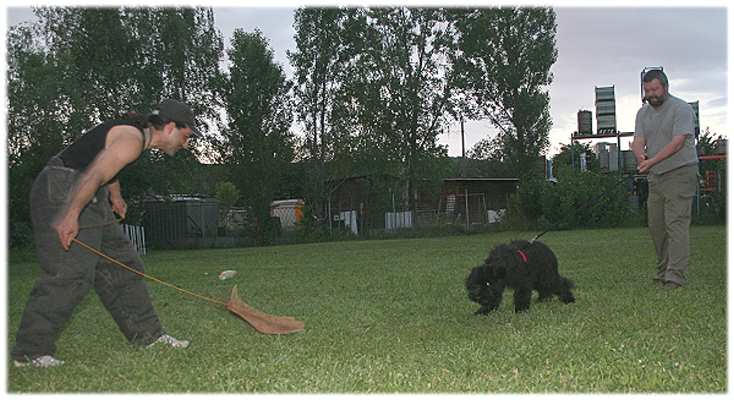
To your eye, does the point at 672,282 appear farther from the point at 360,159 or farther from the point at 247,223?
the point at 360,159

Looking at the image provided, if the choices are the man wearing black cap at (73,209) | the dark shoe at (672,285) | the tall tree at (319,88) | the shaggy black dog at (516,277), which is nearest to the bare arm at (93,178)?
the man wearing black cap at (73,209)

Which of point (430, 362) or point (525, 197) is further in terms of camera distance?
point (525, 197)

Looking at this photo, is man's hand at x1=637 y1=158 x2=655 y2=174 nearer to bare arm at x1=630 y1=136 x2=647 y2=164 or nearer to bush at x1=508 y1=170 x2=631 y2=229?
bare arm at x1=630 y1=136 x2=647 y2=164

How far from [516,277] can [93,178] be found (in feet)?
11.0

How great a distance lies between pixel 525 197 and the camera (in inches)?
1094

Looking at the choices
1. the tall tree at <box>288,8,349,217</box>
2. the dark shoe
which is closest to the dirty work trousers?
the dark shoe

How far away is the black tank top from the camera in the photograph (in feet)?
13.1

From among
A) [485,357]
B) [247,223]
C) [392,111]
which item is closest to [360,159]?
[392,111]

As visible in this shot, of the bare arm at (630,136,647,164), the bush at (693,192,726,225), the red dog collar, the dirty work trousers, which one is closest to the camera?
the dirty work trousers

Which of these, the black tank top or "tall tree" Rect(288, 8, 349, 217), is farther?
"tall tree" Rect(288, 8, 349, 217)

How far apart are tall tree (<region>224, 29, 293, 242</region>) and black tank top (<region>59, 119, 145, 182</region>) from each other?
21.8 meters

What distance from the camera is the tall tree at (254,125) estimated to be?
1030 inches

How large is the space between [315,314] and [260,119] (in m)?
21.7

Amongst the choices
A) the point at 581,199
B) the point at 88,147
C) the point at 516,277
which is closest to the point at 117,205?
the point at 88,147
